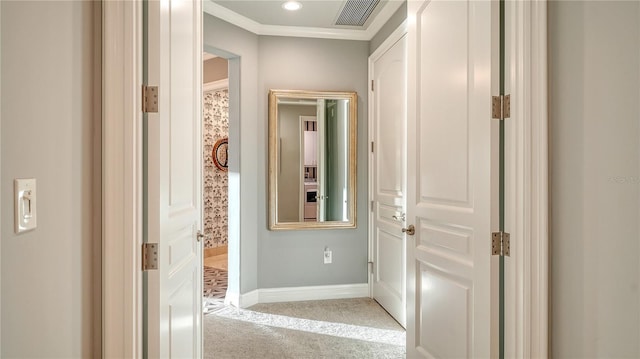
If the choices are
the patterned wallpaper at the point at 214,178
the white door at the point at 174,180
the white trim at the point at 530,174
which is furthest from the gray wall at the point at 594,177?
the patterned wallpaper at the point at 214,178

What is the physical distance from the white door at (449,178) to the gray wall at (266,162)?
1.49 metres

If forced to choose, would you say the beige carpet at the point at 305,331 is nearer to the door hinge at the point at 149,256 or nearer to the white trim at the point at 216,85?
the door hinge at the point at 149,256

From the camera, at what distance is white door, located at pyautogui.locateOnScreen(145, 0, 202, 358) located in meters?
1.19

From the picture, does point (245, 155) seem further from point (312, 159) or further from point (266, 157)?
point (312, 159)

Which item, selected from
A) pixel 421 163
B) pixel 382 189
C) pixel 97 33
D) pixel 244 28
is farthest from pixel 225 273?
pixel 97 33

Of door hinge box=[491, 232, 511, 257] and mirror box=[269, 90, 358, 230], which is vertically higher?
mirror box=[269, 90, 358, 230]

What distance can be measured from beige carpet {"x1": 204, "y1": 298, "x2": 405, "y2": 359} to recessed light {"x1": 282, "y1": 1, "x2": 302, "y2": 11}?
2489 millimetres

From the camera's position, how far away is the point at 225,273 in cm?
448

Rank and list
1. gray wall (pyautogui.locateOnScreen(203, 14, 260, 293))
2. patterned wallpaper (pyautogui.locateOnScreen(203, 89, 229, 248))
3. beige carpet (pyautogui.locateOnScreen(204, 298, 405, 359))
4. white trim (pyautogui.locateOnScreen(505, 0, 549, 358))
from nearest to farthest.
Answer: white trim (pyautogui.locateOnScreen(505, 0, 549, 358)) → beige carpet (pyautogui.locateOnScreen(204, 298, 405, 359)) → gray wall (pyautogui.locateOnScreen(203, 14, 260, 293)) → patterned wallpaper (pyautogui.locateOnScreen(203, 89, 229, 248))

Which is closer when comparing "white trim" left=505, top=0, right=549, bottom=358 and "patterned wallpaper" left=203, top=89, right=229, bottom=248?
"white trim" left=505, top=0, right=549, bottom=358

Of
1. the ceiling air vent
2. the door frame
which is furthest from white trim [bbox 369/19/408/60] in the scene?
the door frame

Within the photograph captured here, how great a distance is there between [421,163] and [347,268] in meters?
1.91
